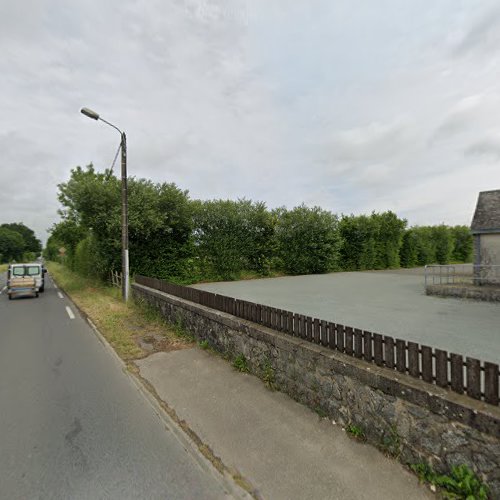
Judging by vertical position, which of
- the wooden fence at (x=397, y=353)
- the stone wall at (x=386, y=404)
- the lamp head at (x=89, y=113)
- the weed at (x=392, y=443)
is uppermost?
the lamp head at (x=89, y=113)

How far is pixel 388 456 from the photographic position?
2.87 meters

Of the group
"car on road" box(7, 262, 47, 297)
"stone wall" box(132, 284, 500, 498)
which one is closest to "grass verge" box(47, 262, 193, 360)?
"stone wall" box(132, 284, 500, 498)

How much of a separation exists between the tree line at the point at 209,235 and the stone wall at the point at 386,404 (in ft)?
44.7

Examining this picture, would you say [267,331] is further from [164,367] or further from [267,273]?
[267,273]

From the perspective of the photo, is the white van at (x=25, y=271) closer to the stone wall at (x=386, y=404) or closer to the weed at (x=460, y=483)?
the stone wall at (x=386, y=404)

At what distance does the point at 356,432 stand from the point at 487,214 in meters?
15.9

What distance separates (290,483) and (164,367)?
11.3ft

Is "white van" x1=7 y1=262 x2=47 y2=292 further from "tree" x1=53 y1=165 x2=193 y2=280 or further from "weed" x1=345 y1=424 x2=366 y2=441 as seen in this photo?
"weed" x1=345 y1=424 x2=366 y2=441

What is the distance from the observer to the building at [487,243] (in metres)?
13.5

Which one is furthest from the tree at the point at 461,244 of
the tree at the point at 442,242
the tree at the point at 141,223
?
the tree at the point at 141,223

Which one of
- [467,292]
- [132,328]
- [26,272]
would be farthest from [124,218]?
[467,292]

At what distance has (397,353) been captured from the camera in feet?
10.1

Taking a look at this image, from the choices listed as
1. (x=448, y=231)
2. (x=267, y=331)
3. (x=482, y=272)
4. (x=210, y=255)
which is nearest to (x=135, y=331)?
(x=267, y=331)

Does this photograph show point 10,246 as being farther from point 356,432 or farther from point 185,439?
point 356,432
